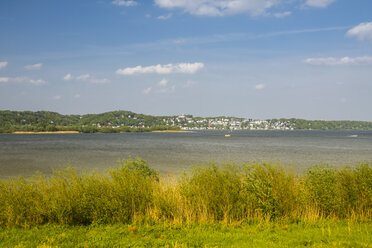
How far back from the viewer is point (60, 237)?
29.2 ft

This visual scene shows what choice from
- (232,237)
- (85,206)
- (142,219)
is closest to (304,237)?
(232,237)

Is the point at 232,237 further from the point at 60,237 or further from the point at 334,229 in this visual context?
the point at 60,237

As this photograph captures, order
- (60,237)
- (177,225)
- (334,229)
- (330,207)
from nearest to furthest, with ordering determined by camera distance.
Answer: (60,237), (334,229), (177,225), (330,207)

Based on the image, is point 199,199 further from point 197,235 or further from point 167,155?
point 167,155

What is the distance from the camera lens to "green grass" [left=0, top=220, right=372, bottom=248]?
839 cm

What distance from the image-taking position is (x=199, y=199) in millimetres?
A: 11086

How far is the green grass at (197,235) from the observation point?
8.39 m

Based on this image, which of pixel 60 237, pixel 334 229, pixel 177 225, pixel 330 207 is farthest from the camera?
pixel 330 207

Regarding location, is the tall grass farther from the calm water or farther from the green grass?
the calm water

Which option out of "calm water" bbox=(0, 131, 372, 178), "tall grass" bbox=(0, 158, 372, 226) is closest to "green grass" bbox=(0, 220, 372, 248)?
"tall grass" bbox=(0, 158, 372, 226)

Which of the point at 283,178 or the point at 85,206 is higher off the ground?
the point at 283,178

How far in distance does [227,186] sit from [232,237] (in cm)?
248

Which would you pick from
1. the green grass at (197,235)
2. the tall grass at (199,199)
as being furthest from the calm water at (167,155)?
the green grass at (197,235)

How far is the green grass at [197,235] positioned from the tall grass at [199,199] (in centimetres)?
55
